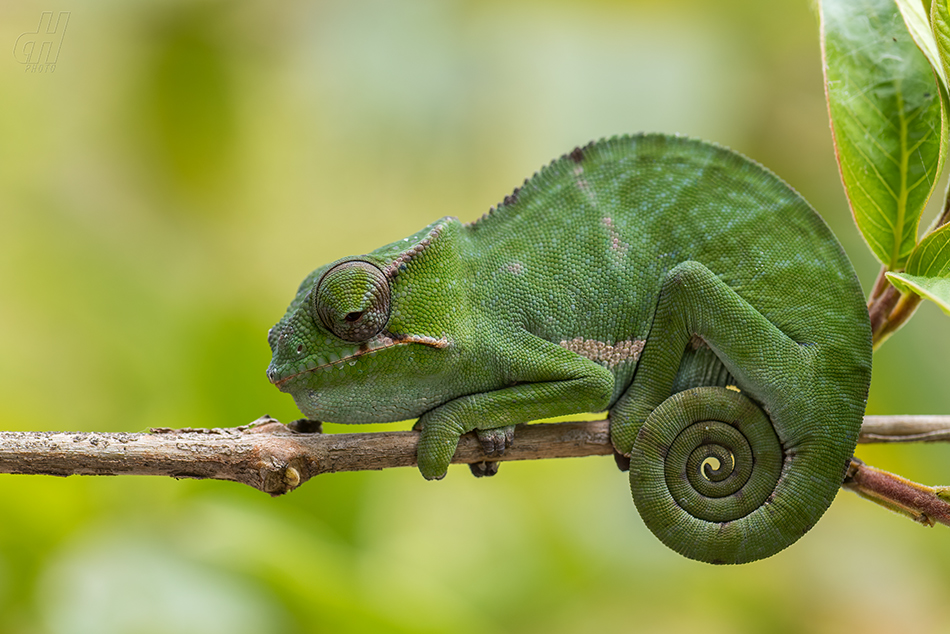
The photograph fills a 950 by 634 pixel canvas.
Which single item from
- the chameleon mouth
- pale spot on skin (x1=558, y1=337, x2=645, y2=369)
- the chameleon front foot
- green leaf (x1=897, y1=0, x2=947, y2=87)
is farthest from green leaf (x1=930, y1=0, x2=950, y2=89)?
the chameleon front foot

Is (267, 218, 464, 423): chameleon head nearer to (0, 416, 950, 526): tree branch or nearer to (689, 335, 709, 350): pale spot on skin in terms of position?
(0, 416, 950, 526): tree branch

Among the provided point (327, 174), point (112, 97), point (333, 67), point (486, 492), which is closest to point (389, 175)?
point (327, 174)

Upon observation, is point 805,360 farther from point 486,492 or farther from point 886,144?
point 486,492

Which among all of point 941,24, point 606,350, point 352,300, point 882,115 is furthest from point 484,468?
point 941,24

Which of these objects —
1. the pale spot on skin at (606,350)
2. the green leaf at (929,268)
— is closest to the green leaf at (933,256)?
the green leaf at (929,268)

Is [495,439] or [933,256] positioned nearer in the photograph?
[933,256]

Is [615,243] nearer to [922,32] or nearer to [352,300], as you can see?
[352,300]
